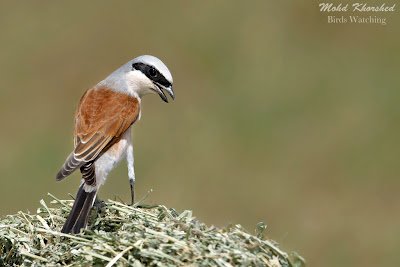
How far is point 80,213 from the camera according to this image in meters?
5.73

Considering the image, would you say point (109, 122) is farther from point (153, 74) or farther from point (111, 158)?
point (153, 74)

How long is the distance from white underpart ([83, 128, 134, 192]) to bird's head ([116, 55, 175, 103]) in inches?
15.3

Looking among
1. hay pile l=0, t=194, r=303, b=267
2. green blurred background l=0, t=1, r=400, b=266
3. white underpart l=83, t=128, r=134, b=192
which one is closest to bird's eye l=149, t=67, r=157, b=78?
white underpart l=83, t=128, r=134, b=192

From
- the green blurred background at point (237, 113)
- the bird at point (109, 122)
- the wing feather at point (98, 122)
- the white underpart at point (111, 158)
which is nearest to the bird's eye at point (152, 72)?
the bird at point (109, 122)

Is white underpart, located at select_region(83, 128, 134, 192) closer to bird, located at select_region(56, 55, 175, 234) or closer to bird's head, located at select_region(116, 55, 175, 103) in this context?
bird, located at select_region(56, 55, 175, 234)

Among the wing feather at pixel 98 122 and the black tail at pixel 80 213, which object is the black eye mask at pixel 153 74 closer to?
the wing feather at pixel 98 122

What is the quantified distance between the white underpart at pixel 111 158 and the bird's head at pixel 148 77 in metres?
0.39

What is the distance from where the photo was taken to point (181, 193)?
1183 centimetres

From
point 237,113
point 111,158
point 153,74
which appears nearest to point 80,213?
point 111,158

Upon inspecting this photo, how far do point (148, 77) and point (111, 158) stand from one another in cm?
71

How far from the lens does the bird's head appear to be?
7250mm

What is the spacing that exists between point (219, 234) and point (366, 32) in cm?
1084

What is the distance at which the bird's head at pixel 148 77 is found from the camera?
725 centimetres

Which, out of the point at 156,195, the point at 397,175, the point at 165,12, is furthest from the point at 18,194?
the point at 165,12
